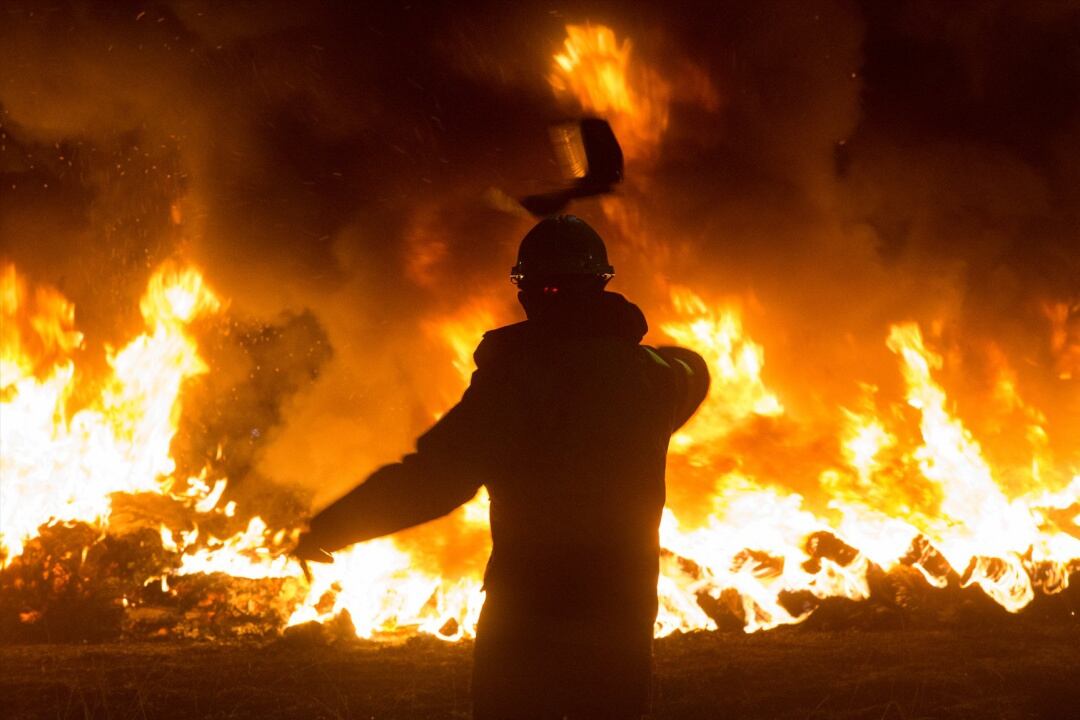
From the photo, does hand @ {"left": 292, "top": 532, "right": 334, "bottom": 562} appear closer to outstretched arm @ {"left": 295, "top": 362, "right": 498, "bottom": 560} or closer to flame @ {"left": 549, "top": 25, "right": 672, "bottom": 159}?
outstretched arm @ {"left": 295, "top": 362, "right": 498, "bottom": 560}

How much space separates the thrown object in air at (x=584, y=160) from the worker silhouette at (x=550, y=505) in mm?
2796

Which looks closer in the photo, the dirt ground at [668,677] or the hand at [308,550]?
Answer: the hand at [308,550]

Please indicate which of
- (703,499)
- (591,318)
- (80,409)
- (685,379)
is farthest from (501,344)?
(80,409)

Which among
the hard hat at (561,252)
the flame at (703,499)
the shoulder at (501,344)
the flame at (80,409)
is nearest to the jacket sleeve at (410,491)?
the shoulder at (501,344)

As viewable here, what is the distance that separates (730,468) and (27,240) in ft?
30.5

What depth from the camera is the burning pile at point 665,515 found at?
8.34 meters

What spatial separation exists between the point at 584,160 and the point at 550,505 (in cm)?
327

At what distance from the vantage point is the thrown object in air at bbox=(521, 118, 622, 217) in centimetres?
514

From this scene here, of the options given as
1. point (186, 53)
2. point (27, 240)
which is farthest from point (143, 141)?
point (27, 240)

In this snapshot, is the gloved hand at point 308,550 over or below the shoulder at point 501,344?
below

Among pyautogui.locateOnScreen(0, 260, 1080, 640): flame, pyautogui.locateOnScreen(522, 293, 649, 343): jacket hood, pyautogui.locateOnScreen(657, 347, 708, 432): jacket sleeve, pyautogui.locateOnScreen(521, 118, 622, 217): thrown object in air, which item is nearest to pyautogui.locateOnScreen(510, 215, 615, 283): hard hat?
pyautogui.locateOnScreen(522, 293, 649, 343): jacket hood

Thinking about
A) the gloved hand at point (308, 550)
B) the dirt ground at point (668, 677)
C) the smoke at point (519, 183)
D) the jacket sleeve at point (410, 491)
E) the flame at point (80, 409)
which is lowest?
the dirt ground at point (668, 677)

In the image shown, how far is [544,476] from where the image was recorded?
2.38 metres

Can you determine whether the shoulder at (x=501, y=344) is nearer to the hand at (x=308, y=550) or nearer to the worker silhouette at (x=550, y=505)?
the worker silhouette at (x=550, y=505)
